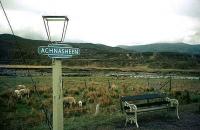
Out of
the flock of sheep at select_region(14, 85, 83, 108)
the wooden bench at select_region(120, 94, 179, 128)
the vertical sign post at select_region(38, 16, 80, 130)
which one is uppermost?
the vertical sign post at select_region(38, 16, 80, 130)

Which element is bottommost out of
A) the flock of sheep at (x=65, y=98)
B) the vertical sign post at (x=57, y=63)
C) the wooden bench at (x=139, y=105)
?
the flock of sheep at (x=65, y=98)

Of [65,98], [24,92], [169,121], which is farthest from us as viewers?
[24,92]

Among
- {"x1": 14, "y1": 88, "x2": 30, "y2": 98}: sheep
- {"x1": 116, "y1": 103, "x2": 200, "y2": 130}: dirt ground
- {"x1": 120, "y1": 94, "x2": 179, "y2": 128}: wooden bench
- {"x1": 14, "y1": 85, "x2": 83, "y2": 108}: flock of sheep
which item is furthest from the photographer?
{"x1": 14, "y1": 88, "x2": 30, "y2": 98}: sheep

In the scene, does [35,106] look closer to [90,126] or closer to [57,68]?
[90,126]

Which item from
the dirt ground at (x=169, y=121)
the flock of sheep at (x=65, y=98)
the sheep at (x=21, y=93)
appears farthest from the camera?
the sheep at (x=21, y=93)

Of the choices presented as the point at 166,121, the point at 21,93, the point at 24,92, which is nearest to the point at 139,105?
the point at 166,121

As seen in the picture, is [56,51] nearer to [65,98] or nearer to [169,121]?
[169,121]

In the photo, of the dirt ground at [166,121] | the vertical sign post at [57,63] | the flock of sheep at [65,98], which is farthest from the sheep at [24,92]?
the vertical sign post at [57,63]

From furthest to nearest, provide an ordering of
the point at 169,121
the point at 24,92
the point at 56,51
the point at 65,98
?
the point at 24,92 → the point at 65,98 → the point at 169,121 → the point at 56,51

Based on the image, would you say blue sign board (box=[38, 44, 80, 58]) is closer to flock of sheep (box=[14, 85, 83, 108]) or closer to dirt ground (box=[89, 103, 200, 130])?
dirt ground (box=[89, 103, 200, 130])

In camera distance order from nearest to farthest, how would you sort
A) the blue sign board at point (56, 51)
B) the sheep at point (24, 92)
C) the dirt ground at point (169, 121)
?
the blue sign board at point (56, 51), the dirt ground at point (169, 121), the sheep at point (24, 92)

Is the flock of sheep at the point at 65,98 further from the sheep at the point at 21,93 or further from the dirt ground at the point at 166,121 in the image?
the dirt ground at the point at 166,121

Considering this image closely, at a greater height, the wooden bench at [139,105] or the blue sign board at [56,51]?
the blue sign board at [56,51]

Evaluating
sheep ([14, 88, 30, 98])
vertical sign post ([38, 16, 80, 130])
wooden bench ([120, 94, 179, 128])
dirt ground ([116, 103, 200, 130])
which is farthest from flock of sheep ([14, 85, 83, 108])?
vertical sign post ([38, 16, 80, 130])
